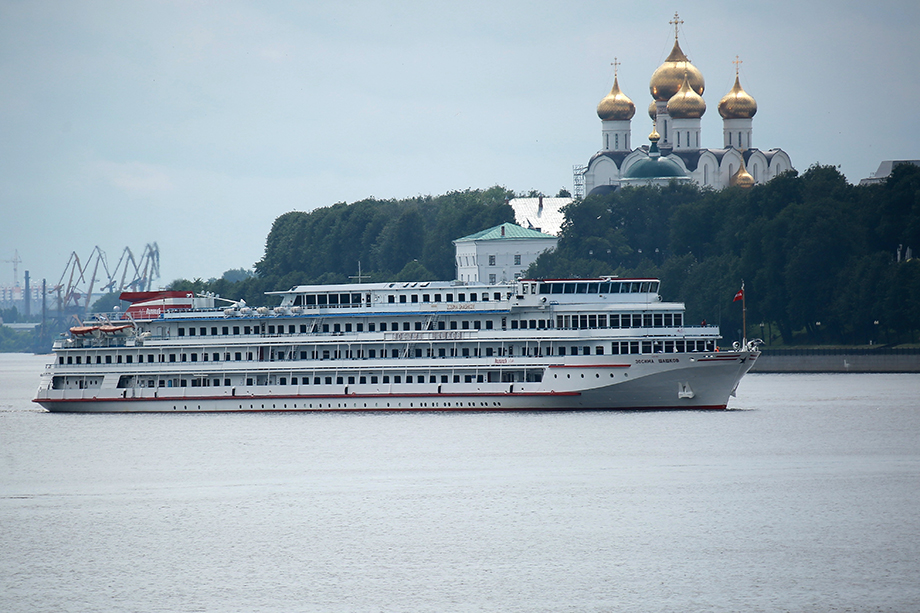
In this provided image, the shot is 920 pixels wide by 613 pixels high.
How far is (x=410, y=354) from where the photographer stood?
7375cm

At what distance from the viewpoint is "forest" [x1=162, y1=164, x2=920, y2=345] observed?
113375mm

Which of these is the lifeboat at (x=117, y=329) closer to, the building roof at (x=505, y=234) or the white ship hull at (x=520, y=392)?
the white ship hull at (x=520, y=392)

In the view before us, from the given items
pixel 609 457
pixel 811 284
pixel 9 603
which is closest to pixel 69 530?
pixel 9 603

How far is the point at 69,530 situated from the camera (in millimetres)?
45875

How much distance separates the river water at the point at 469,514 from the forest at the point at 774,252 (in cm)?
4294

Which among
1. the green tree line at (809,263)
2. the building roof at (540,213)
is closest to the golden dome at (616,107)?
the building roof at (540,213)

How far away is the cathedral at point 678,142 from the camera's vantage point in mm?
182875

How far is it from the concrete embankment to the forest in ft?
7.77

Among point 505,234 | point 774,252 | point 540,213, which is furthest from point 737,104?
point 774,252

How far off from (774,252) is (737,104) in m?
70.7

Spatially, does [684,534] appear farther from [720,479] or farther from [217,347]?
[217,347]

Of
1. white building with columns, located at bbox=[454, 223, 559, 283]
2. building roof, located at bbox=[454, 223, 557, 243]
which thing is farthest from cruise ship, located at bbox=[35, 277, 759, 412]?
building roof, located at bbox=[454, 223, 557, 243]

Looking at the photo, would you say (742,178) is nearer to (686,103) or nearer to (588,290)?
(686,103)

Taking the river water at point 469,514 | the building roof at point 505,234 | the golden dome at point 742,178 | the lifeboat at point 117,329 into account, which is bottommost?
the river water at point 469,514
